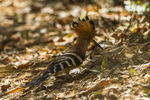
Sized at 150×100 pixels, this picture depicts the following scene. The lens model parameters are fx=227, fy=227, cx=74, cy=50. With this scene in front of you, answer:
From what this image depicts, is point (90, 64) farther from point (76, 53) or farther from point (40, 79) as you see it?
point (40, 79)

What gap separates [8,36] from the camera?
24.0 feet

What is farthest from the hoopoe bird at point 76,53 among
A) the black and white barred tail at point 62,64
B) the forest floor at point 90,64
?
the forest floor at point 90,64

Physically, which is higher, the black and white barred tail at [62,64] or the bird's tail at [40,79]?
the black and white barred tail at [62,64]

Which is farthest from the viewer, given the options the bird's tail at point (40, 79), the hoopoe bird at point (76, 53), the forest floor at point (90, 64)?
the hoopoe bird at point (76, 53)

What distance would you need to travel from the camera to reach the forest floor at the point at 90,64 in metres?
2.80

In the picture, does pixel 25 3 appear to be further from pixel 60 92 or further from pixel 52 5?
pixel 60 92

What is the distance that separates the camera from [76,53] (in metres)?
3.93

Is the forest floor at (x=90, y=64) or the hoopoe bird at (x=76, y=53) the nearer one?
the forest floor at (x=90, y=64)

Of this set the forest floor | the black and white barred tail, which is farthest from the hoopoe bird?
the forest floor

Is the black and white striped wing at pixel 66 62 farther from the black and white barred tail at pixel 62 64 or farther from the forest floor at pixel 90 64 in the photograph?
the forest floor at pixel 90 64

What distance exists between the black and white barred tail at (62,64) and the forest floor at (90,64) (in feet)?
0.31

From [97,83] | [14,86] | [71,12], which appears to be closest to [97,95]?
[97,83]

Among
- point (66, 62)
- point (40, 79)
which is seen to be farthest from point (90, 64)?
point (40, 79)

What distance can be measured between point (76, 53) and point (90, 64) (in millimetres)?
327
